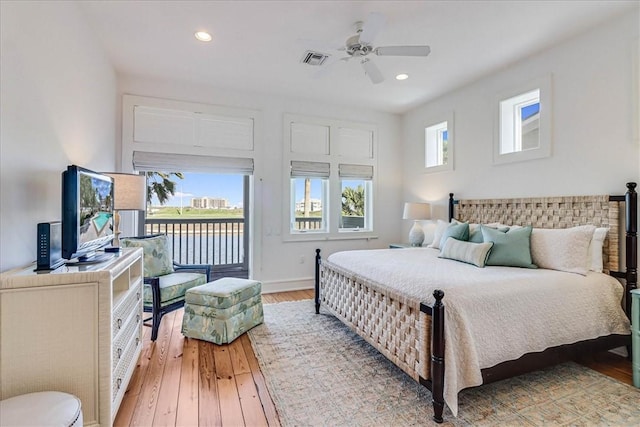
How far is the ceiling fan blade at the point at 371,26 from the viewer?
2256mm

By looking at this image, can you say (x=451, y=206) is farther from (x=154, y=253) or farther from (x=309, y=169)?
(x=154, y=253)

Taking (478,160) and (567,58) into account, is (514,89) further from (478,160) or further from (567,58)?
(478,160)

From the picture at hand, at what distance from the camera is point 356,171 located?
5.29 metres

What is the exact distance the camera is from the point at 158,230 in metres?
4.79

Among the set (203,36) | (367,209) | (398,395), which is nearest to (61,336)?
(398,395)

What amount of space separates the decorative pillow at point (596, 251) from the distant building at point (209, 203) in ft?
14.5

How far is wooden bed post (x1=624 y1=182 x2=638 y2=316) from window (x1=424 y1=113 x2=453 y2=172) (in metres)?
2.24

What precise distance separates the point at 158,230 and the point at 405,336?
4.06m

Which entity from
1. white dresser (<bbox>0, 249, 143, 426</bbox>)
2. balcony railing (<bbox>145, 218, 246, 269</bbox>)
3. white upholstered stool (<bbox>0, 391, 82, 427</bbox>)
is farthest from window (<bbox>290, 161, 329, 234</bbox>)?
white upholstered stool (<bbox>0, 391, 82, 427</bbox>)

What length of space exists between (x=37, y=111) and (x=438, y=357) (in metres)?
2.89

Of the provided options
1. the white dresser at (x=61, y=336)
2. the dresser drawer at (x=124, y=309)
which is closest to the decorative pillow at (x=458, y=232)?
the dresser drawer at (x=124, y=309)

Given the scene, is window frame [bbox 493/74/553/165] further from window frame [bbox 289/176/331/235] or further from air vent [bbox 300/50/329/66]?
window frame [bbox 289/176/331/235]

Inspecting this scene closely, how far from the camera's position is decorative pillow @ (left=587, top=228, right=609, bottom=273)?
2.66 m

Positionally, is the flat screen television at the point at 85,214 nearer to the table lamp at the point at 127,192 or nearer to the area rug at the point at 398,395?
the table lamp at the point at 127,192
